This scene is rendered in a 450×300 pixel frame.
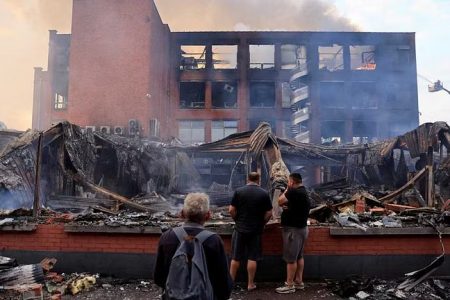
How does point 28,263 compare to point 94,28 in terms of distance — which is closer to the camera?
point 28,263

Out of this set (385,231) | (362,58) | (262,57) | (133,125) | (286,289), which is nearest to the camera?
(286,289)

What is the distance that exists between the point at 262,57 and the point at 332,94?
7755 millimetres

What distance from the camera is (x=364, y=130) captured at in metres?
36.5

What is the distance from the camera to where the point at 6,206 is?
8891 mm

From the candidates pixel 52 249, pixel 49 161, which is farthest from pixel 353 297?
pixel 49 161

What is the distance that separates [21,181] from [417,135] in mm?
10831

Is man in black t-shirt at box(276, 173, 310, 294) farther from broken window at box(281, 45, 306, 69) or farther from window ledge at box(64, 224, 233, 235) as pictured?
broken window at box(281, 45, 306, 69)

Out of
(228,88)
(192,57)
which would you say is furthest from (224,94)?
(192,57)

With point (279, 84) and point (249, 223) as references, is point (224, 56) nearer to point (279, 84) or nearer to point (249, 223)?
point (279, 84)

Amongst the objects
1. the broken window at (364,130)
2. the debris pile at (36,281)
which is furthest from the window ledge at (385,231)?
the broken window at (364,130)

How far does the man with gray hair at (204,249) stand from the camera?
10.0ft

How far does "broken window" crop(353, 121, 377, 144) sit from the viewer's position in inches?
1430

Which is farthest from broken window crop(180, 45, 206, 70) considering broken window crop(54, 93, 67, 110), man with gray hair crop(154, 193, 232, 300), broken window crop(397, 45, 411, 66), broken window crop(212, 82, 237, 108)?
man with gray hair crop(154, 193, 232, 300)

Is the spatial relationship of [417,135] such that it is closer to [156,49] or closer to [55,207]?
[55,207]
